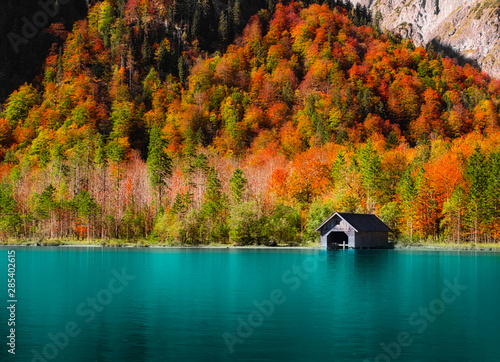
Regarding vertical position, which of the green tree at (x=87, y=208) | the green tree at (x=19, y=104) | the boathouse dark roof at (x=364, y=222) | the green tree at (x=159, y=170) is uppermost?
the green tree at (x=19, y=104)

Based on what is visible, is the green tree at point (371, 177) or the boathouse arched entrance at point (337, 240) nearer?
the boathouse arched entrance at point (337, 240)

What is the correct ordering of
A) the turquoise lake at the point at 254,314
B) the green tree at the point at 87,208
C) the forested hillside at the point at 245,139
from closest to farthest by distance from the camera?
the turquoise lake at the point at 254,314 < the forested hillside at the point at 245,139 < the green tree at the point at 87,208

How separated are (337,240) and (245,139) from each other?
6933cm

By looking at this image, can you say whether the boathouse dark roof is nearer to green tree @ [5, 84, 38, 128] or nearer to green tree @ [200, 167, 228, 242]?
green tree @ [200, 167, 228, 242]

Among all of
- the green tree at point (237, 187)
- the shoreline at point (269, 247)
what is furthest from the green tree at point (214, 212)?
the shoreline at point (269, 247)

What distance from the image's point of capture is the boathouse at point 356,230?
87062mm

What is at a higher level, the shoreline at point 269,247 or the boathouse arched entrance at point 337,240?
the boathouse arched entrance at point 337,240

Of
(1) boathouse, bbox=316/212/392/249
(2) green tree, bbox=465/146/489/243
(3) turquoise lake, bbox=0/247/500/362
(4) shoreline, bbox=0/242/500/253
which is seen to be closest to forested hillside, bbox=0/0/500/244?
(2) green tree, bbox=465/146/489/243

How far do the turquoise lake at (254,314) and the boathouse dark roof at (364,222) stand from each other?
32.3m

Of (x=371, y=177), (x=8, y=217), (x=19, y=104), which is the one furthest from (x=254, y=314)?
(x=19, y=104)

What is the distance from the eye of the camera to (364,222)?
88.1 m

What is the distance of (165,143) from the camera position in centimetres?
14838

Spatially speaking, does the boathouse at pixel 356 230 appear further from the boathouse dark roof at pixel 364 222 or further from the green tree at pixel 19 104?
the green tree at pixel 19 104

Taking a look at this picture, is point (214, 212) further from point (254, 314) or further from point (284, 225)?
point (254, 314)
